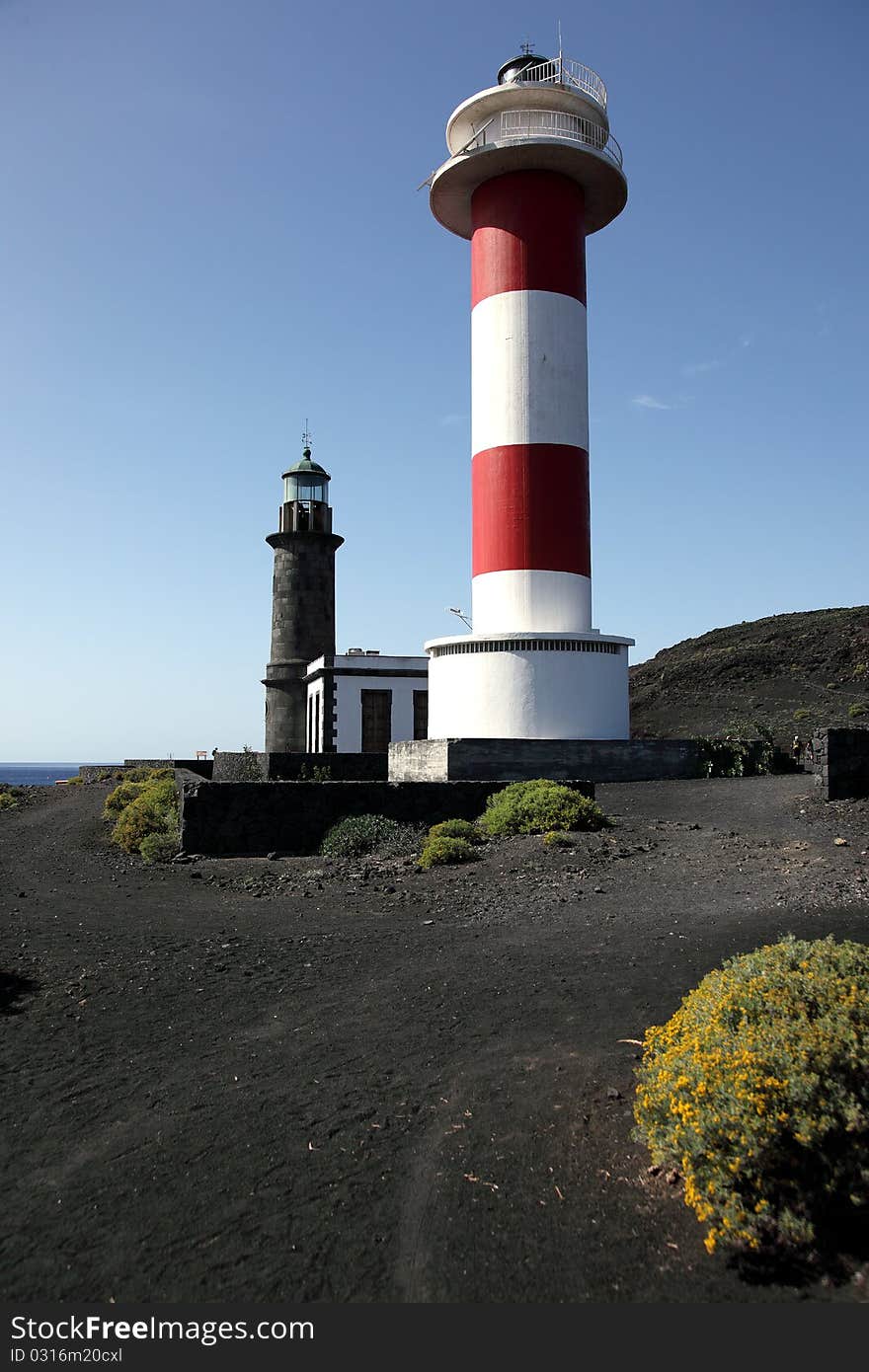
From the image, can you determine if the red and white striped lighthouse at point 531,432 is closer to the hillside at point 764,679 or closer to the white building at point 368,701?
the white building at point 368,701

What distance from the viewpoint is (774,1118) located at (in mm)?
3285

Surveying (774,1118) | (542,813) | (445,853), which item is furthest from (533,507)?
(774,1118)

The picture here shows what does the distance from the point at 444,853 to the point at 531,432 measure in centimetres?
1131

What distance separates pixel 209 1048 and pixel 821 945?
12.9ft

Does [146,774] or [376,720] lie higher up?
[376,720]

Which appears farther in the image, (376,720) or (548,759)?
(376,720)

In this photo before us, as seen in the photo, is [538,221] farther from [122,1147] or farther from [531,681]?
[122,1147]

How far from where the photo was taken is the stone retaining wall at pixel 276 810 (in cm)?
1431

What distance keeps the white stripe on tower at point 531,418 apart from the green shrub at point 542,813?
6.09m

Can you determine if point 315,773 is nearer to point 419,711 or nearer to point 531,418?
point 419,711

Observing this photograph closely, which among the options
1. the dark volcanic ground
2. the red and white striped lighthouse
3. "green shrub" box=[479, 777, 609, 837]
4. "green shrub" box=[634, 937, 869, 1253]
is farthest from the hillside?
"green shrub" box=[634, 937, 869, 1253]

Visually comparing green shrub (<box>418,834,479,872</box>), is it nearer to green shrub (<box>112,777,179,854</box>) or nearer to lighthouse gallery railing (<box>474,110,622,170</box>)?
green shrub (<box>112,777,179,854</box>)

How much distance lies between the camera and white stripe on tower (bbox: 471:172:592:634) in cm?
1950

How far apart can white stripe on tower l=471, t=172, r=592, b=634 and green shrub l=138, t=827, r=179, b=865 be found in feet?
29.2
